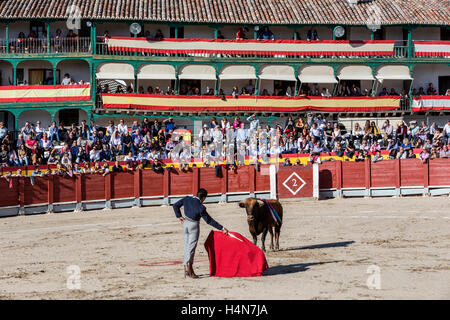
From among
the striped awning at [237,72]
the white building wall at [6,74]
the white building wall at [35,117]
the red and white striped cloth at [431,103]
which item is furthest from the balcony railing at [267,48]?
the white building wall at [6,74]

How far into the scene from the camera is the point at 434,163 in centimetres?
2844

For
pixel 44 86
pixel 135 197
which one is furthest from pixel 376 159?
pixel 44 86

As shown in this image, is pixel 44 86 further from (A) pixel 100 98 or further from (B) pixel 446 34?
A: (B) pixel 446 34

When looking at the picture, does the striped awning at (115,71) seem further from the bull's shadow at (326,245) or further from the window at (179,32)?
the bull's shadow at (326,245)

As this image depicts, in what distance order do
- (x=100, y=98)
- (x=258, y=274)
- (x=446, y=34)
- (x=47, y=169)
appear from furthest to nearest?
1. (x=446, y=34)
2. (x=100, y=98)
3. (x=47, y=169)
4. (x=258, y=274)

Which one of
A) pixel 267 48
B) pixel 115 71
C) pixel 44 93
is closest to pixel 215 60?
pixel 267 48

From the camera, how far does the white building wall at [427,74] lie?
3806 cm

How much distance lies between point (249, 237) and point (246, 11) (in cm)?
1979

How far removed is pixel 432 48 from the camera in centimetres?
3734

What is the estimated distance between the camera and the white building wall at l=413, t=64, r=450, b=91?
38062mm

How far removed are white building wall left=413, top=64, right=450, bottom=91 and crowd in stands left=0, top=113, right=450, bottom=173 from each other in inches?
294

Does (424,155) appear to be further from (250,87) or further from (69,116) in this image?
(69,116)

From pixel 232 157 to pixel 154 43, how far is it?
32.0 feet

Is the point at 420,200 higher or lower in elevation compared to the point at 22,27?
lower
